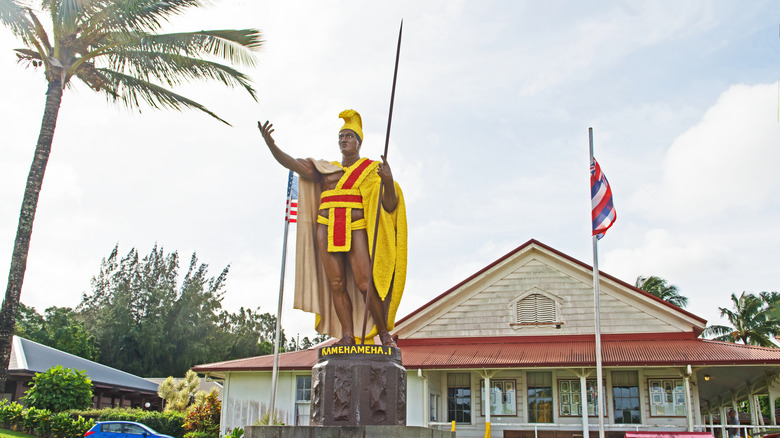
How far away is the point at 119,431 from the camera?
17.5 m

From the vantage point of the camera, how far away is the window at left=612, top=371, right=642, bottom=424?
18109 mm

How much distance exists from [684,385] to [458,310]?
22.6 ft

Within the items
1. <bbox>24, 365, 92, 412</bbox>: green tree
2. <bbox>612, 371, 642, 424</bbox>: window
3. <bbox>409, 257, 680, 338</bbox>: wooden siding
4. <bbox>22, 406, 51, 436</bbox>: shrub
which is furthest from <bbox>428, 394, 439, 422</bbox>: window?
<bbox>22, 406, 51, 436</bbox>: shrub

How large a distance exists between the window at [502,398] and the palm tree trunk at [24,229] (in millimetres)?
12777

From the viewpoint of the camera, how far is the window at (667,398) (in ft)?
58.4

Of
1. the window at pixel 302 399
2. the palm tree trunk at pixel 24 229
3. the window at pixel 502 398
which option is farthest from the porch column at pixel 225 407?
the palm tree trunk at pixel 24 229

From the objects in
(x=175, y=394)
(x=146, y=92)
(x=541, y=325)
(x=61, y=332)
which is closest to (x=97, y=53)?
(x=146, y=92)

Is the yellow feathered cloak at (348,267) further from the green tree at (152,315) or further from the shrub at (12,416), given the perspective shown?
the green tree at (152,315)

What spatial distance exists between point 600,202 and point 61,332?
39.0 m

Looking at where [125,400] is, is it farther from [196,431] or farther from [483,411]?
[483,411]

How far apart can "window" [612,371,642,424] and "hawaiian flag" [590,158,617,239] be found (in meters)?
7.07

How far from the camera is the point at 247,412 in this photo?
2022 cm

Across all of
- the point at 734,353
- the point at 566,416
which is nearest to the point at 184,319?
the point at 566,416

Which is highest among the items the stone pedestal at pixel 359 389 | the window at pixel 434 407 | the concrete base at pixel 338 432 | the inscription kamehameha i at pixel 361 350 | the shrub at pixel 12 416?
the inscription kamehameha i at pixel 361 350
